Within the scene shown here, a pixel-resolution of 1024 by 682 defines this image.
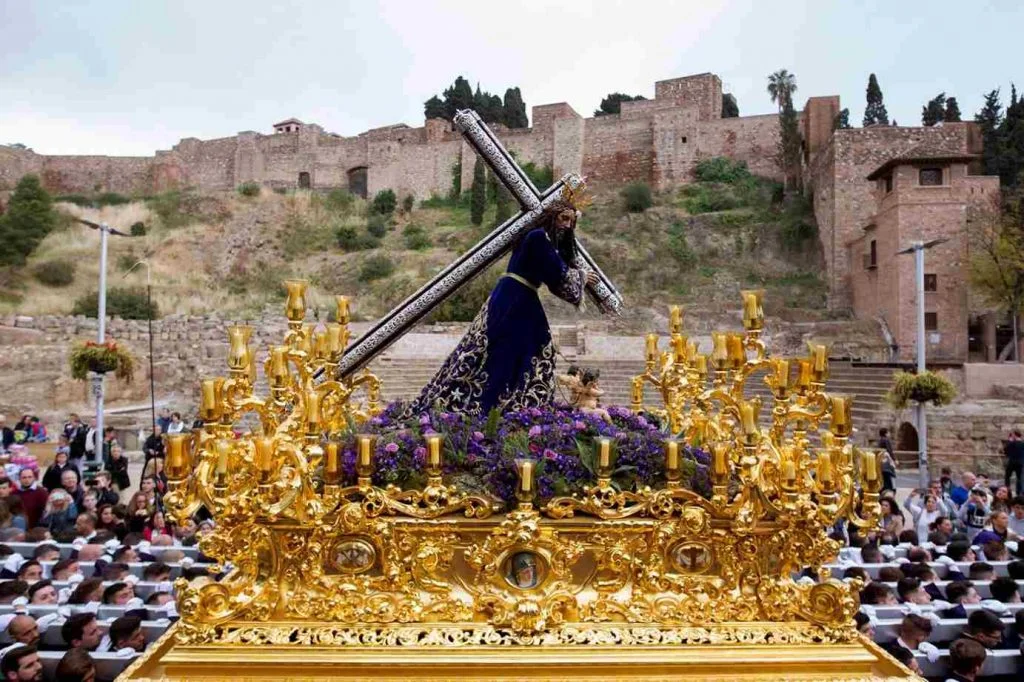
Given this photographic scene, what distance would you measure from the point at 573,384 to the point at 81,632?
300cm

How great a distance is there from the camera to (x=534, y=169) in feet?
166

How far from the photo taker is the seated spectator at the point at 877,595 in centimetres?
441

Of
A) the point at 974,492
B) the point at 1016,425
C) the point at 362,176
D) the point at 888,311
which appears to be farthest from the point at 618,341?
the point at 362,176

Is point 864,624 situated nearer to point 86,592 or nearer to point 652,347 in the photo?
point 652,347

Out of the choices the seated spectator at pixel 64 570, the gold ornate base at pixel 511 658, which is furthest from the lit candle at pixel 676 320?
the seated spectator at pixel 64 570

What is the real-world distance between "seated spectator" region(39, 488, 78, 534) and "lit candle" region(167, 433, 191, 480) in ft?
18.1

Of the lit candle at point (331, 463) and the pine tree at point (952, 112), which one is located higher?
the pine tree at point (952, 112)

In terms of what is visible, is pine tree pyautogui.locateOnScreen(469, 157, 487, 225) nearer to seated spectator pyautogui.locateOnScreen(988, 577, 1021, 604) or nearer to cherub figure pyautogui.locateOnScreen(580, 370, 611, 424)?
cherub figure pyautogui.locateOnScreen(580, 370, 611, 424)

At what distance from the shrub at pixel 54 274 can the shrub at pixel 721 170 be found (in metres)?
38.7

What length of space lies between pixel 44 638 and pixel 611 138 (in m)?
49.3

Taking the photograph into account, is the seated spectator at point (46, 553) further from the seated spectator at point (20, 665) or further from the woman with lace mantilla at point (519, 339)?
the woman with lace mantilla at point (519, 339)

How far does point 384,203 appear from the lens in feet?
167

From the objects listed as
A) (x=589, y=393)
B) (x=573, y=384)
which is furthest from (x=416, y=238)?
(x=589, y=393)

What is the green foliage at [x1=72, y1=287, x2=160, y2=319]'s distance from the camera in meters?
30.0
